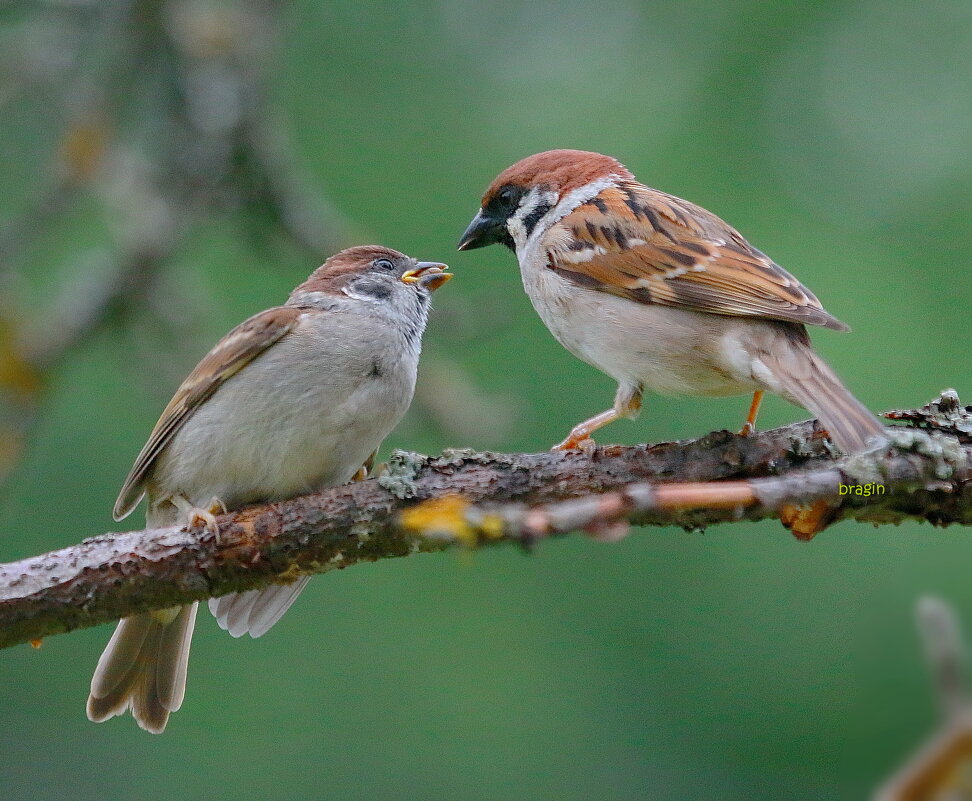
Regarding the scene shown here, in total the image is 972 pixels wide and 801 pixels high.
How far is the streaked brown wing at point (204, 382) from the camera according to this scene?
3.19 metres

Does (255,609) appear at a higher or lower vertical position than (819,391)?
higher

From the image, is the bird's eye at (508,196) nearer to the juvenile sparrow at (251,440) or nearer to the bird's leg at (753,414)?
the juvenile sparrow at (251,440)

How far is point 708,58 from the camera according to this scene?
839 cm

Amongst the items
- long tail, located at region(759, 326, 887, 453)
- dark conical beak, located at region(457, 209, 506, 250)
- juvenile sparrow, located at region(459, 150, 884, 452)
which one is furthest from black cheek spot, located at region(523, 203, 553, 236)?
long tail, located at region(759, 326, 887, 453)

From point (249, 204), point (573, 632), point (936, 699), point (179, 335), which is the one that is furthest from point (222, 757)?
point (936, 699)

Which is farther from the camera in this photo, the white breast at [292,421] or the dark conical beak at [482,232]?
the dark conical beak at [482,232]

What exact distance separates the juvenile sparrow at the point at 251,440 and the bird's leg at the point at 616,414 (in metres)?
0.50

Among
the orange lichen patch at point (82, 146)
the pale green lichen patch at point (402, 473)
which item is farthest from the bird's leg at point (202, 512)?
the orange lichen patch at point (82, 146)

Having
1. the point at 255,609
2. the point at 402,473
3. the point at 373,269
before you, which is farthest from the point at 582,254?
the point at 255,609

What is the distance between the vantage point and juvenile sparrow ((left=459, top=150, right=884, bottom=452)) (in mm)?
2783

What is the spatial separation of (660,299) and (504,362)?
12.6 feet

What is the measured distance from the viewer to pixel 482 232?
3803mm

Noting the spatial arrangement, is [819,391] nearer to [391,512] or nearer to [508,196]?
[391,512]

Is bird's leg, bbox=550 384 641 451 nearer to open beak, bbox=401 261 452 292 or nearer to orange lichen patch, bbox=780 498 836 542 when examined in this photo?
orange lichen patch, bbox=780 498 836 542
